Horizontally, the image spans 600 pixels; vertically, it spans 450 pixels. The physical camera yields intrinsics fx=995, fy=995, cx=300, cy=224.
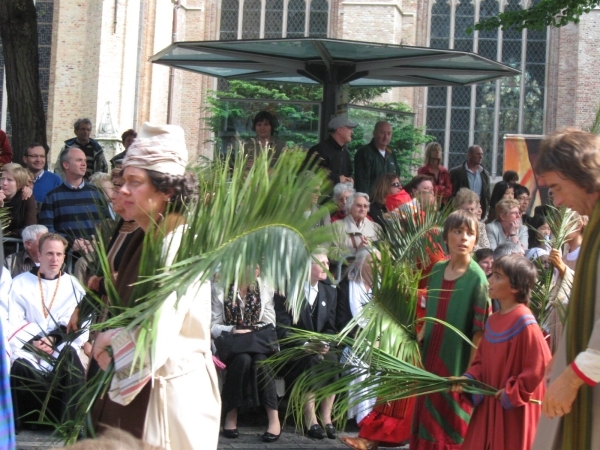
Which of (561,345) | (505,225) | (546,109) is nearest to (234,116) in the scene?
(505,225)

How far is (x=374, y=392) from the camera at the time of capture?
4.91 m

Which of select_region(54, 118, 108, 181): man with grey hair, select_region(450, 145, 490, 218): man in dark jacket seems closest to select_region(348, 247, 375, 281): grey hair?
select_region(450, 145, 490, 218): man in dark jacket

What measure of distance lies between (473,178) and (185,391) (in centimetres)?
1186

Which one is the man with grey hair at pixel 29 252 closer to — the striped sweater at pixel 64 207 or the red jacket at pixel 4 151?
the striped sweater at pixel 64 207

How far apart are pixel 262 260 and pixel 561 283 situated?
3.42 meters

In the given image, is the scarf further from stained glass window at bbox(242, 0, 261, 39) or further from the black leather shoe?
stained glass window at bbox(242, 0, 261, 39)

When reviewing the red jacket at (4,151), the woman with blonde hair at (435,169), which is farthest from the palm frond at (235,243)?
the woman with blonde hair at (435,169)

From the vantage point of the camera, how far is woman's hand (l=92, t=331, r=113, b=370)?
341 centimetres

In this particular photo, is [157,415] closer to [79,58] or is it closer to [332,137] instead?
[332,137]

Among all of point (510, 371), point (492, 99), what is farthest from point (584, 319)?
point (492, 99)

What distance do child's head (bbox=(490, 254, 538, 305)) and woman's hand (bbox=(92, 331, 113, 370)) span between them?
300cm

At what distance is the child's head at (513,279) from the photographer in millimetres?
5797

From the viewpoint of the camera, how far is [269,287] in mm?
3268

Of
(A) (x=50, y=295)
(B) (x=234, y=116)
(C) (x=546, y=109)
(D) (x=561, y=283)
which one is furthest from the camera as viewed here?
(C) (x=546, y=109)
